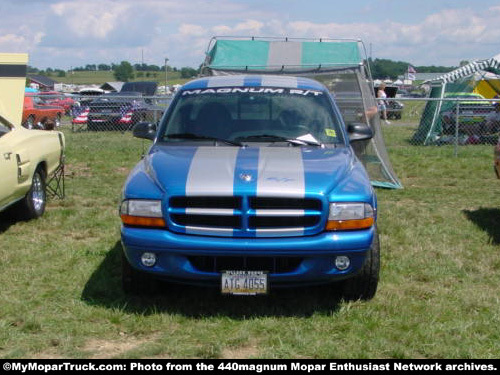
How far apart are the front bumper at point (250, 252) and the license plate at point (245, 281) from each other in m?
0.06

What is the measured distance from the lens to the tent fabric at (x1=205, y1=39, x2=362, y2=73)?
400 inches

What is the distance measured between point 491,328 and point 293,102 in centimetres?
261

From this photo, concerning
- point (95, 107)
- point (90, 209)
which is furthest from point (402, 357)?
point (95, 107)

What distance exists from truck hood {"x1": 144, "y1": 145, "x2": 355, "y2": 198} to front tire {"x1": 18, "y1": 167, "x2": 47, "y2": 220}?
2885 millimetres

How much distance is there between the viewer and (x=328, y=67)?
9938 millimetres

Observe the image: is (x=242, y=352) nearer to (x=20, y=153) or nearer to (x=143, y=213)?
(x=143, y=213)

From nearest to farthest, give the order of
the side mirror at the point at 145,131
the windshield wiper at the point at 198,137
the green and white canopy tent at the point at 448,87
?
the windshield wiper at the point at 198,137
the side mirror at the point at 145,131
the green and white canopy tent at the point at 448,87

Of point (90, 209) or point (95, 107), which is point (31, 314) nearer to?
point (90, 209)

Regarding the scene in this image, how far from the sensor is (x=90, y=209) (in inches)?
344

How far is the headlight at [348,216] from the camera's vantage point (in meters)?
4.64

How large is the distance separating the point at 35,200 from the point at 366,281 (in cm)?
462

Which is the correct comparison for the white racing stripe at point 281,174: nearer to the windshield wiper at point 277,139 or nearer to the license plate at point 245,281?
the windshield wiper at point 277,139

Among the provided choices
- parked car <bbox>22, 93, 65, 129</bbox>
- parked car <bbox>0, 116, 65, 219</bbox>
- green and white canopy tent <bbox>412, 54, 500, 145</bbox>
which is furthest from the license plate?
parked car <bbox>22, 93, 65, 129</bbox>

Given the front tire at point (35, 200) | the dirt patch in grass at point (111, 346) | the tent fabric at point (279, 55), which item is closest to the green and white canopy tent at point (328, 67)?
the tent fabric at point (279, 55)
